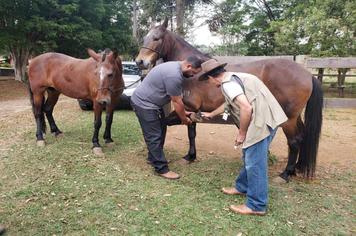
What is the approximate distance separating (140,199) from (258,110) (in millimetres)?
1684

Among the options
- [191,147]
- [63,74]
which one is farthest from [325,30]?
[63,74]

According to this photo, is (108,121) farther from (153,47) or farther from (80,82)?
(153,47)

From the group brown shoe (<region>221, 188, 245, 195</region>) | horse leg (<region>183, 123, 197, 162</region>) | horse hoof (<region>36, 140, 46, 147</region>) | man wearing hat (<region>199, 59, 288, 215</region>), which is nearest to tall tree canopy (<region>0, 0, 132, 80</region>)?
horse hoof (<region>36, 140, 46, 147</region>)

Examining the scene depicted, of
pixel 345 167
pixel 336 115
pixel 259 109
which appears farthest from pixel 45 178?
pixel 336 115

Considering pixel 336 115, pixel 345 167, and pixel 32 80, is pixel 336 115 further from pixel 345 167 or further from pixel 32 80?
pixel 32 80

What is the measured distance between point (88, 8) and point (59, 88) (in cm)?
1092

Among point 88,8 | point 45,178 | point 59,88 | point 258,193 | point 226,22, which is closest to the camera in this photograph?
point 258,193

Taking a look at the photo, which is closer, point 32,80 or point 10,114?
point 32,80

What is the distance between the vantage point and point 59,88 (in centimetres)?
606

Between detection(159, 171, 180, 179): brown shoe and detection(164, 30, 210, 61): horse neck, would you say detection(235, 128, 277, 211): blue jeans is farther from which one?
detection(164, 30, 210, 61): horse neck

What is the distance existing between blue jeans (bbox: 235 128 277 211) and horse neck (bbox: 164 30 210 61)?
2.25 meters

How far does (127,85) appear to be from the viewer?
34.1ft

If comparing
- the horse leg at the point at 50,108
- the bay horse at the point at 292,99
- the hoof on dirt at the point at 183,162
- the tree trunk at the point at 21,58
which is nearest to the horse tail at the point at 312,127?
the bay horse at the point at 292,99

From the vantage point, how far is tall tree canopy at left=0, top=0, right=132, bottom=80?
45.4 ft
